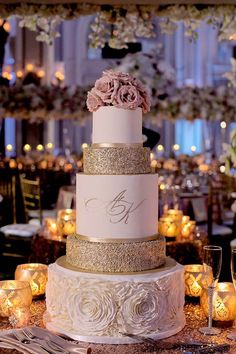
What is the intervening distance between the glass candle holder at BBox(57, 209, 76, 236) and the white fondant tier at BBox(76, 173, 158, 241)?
1.84 metres

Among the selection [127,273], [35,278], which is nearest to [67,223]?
[35,278]

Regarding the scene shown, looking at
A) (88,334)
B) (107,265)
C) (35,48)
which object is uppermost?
(35,48)

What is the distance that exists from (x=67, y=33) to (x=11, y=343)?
14.5 meters

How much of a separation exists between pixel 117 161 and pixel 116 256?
1.39ft

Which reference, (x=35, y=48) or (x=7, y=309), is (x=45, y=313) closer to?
Result: (x=7, y=309)

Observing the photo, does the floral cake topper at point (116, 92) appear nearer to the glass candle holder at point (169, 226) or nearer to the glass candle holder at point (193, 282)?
the glass candle holder at point (193, 282)

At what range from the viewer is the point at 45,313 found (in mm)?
2984

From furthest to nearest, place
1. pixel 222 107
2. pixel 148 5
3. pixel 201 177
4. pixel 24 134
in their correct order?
pixel 24 134
pixel 201 177
pixel 222 107
pixel 148 5

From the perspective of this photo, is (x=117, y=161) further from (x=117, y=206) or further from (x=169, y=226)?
(x=169, y=226)

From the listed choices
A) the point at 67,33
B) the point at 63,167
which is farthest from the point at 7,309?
the point at 67,33

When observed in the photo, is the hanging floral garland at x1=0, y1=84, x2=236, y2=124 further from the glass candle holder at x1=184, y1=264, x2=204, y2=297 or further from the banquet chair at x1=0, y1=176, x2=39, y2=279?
the glass candle holder at x1=184, y1=264, x2=204, y2=297

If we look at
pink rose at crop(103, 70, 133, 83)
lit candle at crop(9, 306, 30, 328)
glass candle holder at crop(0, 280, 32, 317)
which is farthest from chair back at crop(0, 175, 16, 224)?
pink rose at crop(103, 70, 133, 83)

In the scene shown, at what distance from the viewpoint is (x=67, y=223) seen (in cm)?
466

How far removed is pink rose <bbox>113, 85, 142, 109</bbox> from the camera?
2791 mm
